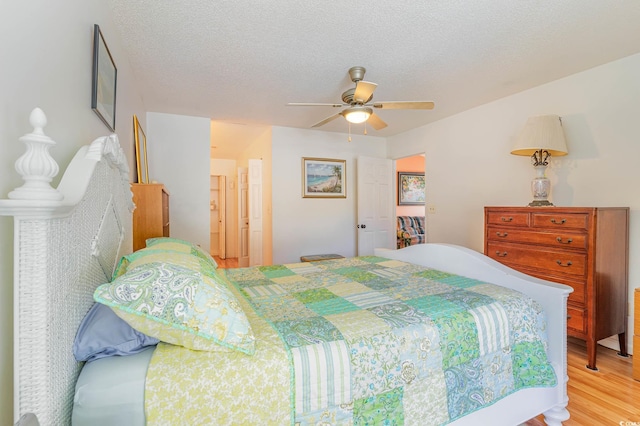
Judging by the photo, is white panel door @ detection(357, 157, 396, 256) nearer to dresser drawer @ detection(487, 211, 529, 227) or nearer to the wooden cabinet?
dresser drawer @ detection(487, 211, 529, 227)

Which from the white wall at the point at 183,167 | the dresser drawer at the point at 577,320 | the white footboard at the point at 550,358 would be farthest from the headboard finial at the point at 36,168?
the white wall at the point at 183,167

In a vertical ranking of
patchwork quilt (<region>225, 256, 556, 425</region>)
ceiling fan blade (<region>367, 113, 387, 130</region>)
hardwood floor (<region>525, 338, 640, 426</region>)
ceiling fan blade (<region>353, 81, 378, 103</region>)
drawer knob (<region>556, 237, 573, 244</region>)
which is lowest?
hardwood floor (<region>525, 338, 640, 426</region>)

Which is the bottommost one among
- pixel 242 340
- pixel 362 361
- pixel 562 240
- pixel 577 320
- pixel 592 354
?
pixel 592 354

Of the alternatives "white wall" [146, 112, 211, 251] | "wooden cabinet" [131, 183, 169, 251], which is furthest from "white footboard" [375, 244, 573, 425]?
"white wall" [146, 112, 211, 251]

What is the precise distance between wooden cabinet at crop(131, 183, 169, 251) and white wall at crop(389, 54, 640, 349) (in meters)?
3.64

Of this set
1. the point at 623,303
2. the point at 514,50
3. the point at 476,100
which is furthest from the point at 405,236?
the point at 514,50

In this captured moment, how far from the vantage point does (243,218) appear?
607 centimetres

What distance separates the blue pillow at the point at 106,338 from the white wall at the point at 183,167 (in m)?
3.18

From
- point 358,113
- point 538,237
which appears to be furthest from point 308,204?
point 538,237

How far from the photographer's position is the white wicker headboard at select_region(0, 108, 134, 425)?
68 centimetres

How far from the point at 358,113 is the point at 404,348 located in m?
1.95

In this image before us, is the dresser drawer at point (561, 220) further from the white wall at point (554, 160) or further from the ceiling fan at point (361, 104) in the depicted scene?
the ceiling fan at point (361, 104)

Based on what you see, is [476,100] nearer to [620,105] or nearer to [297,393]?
[620,105]

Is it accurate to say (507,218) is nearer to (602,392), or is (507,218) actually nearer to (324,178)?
(602,392)
